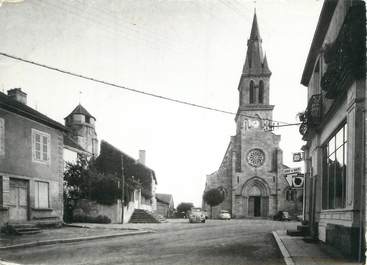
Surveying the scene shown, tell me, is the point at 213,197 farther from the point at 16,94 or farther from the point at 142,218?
the point at 16,94

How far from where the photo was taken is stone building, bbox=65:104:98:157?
37.9 meters

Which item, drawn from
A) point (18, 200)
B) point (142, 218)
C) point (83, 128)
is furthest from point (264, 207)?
point (18, 200)

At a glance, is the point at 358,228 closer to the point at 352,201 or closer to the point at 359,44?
the point at 352,201

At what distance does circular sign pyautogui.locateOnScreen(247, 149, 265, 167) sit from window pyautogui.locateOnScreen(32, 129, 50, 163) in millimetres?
33646

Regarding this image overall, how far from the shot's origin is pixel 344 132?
365 inches

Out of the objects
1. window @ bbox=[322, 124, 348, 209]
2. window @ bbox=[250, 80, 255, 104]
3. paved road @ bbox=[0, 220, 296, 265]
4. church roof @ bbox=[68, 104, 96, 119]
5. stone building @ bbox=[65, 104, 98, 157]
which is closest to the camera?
paved road @ bbox=[0, 220, 296, 265]

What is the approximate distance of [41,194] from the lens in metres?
17.3

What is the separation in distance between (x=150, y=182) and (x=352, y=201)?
3132cm

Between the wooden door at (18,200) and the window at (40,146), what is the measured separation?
1.33 m

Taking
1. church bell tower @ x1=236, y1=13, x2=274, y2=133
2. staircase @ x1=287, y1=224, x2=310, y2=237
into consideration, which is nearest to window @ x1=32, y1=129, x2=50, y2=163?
staircase @ x1=287, y1=224, x2=310, y2=237

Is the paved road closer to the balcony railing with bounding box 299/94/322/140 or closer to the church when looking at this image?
the balcony railing with bounding box 299/94/322/140

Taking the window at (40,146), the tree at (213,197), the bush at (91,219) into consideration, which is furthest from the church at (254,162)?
the window at (40,146)

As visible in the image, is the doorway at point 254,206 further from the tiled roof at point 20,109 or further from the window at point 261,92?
the tiled roof at point 20,109

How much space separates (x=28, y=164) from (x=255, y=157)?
3558cm
